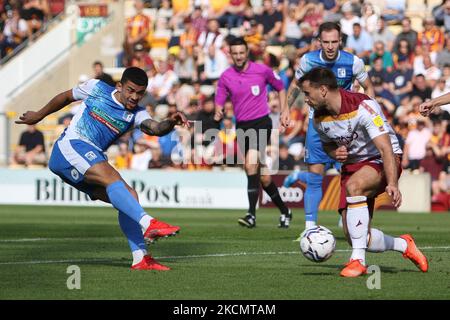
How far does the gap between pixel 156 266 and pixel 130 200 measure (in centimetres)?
73

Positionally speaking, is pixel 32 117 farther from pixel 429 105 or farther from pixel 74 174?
pixel 429 105

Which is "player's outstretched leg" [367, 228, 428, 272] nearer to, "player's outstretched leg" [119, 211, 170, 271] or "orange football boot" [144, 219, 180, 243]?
"orange football boot" [144, 219, 180, 243]

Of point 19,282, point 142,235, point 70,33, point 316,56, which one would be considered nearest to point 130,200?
point 142,235

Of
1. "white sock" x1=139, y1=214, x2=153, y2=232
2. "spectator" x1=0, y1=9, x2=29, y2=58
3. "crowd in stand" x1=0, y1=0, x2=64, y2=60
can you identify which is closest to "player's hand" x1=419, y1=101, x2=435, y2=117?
"white sock" x1=139, y1=214, x2=153, y2=232

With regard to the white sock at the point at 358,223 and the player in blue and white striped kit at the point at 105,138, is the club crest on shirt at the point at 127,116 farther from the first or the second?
the white sock at the point at 358,223

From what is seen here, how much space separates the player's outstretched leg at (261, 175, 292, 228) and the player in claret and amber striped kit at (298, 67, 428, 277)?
6703 millimetres

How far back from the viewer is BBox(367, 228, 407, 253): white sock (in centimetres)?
1056

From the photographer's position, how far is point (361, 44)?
27688 millimetres

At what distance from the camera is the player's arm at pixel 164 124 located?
10.6m

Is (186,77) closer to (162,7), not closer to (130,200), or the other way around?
(162,7)

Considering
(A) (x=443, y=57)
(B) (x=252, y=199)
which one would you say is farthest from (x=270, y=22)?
(B) (x=252, y=199)

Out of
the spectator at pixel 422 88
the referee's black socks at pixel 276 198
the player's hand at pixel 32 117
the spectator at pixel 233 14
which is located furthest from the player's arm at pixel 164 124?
the spectator at pixel 233 14

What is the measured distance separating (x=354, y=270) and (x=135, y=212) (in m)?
2.08
